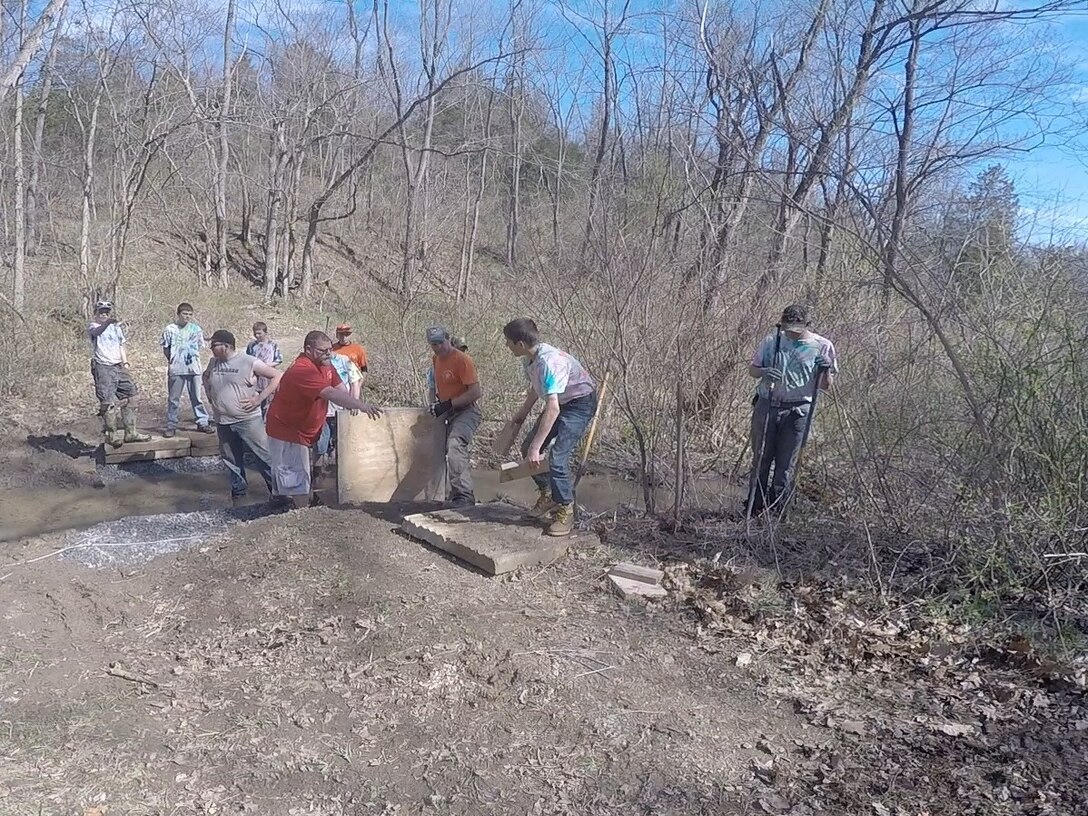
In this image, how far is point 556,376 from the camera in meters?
5.05

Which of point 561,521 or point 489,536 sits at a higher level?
point 561,521

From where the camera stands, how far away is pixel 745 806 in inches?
120

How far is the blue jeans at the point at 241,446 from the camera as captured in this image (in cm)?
708

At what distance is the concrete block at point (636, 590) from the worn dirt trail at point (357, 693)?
0.13 m

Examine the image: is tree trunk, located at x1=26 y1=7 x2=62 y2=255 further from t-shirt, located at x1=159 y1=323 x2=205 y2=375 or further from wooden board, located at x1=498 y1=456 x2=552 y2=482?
wooden board, located at x1=498 y1=456 x2=552 y2=482

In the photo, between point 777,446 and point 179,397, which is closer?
point 777,446

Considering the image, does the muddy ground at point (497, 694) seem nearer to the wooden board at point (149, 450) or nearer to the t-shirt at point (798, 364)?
the t-shirt at point (798, 364)

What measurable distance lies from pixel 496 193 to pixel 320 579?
3025 centimetres

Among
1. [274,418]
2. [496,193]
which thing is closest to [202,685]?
[274,418]

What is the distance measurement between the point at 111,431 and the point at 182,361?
1151mm

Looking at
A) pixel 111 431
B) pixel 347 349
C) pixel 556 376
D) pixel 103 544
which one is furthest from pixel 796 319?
pixel 111 431

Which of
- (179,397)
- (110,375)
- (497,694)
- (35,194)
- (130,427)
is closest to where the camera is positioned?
(497,694)

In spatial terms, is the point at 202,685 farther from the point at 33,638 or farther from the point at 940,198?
the point at 940,198

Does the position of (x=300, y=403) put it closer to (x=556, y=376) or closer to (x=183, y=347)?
(x=556, y=376)
